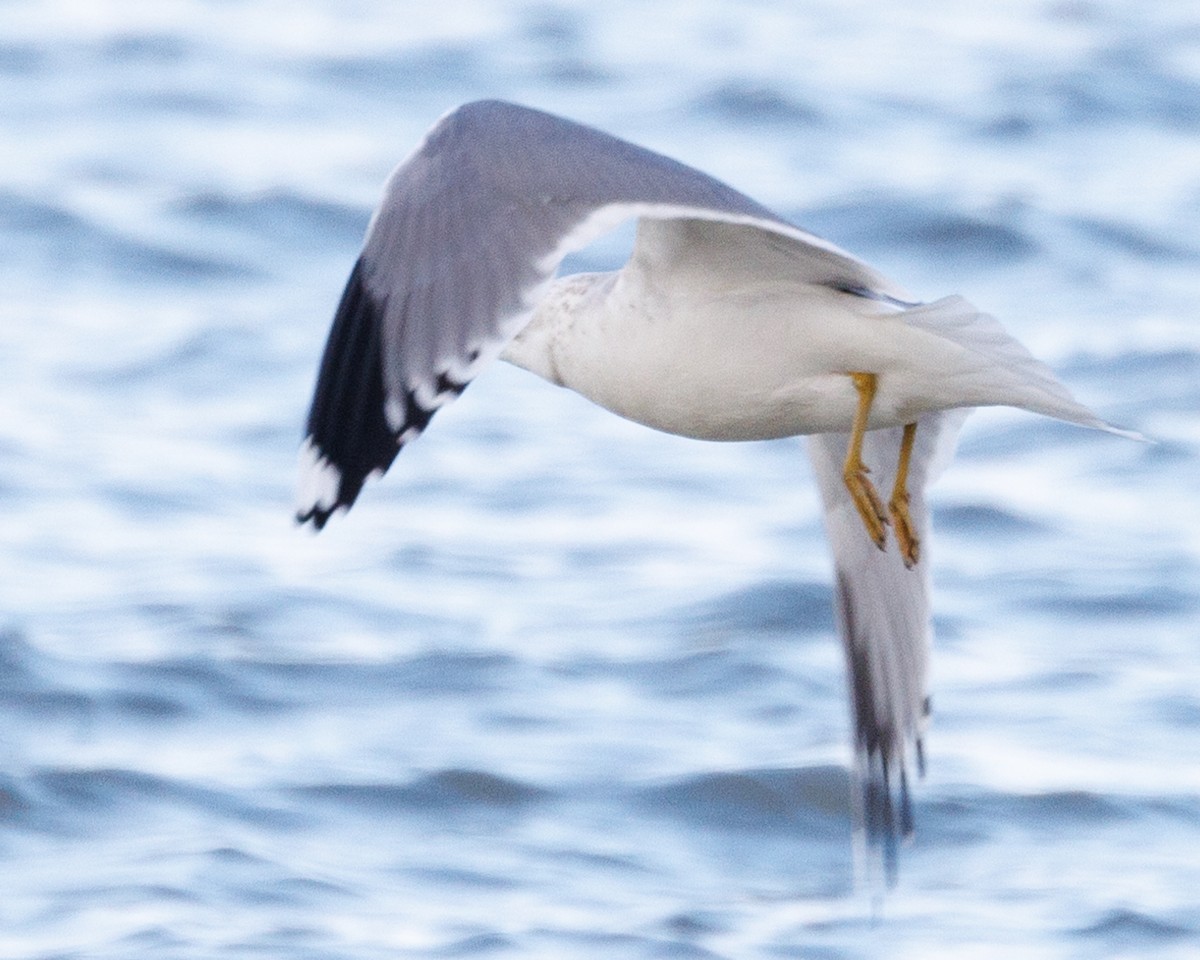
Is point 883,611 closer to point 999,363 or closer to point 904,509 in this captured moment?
point 904,509

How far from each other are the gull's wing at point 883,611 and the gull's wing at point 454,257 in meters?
1.26

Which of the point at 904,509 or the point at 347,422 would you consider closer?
the point at 347,422

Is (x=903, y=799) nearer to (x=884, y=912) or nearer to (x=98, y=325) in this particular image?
(x=884, y=912)

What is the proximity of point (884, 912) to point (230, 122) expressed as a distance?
21.7 ft

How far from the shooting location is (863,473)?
14.4 feet

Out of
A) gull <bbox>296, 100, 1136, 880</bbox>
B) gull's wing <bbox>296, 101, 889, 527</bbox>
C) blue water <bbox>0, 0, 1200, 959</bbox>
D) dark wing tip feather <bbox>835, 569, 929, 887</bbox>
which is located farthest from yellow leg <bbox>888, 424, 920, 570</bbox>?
blue water <bbox>0, 0, 1200, 959</bbox>

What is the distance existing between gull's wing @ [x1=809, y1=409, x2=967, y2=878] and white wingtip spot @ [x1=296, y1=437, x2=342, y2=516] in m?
1.64

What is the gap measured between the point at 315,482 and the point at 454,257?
332 mm

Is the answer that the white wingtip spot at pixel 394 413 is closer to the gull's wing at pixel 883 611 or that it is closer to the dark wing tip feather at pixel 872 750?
the gull's wing at pixel 883 611

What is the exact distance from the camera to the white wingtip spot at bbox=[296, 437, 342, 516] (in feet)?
11.6

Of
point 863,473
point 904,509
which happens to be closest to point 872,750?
point 904,509

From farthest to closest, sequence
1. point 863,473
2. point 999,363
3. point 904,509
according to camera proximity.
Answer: point 904,509 < point 863,473 < point 999,363

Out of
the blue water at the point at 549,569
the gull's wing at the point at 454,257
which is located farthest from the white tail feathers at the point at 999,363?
the blue water at the point at 549,569

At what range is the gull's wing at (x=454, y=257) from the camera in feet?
11.6
